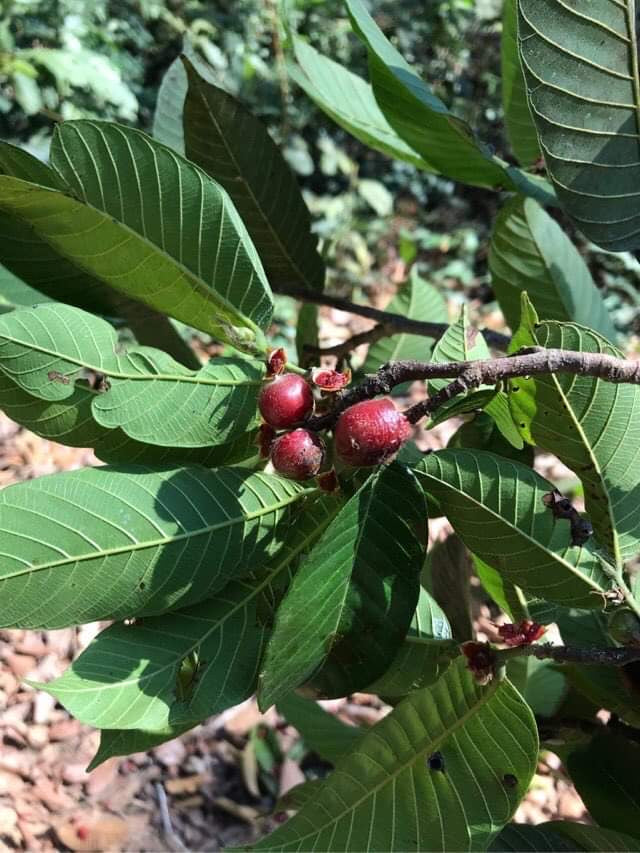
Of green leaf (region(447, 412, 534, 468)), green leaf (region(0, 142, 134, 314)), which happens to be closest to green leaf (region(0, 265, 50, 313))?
green leaf (region(0, 142, 134, 314))

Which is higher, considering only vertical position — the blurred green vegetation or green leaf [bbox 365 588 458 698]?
the blurred green vegetation

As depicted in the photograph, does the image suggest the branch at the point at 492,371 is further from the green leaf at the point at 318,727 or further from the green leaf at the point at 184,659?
the green leaf at the point at 318,727

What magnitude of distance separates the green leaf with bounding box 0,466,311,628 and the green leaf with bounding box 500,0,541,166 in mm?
615

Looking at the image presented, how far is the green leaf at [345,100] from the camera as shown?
101 centimetres

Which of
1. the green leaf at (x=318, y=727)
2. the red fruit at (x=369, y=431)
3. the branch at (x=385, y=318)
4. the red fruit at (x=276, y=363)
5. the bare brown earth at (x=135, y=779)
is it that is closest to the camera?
the red fruit at (x=369, y=431)

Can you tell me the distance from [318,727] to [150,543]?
0.70 metres

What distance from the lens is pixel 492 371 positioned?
583 millimetres

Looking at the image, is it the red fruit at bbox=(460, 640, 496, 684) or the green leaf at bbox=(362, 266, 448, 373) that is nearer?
the red fruit at bbox=(460, 640, 496, 684)

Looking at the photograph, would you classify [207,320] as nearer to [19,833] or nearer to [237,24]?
[19,833]

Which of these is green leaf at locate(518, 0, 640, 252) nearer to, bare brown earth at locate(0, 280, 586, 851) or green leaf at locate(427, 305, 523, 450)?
green leaf at locate(427, 305, 523, 450)

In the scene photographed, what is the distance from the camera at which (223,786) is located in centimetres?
187

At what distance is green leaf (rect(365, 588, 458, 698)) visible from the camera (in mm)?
795

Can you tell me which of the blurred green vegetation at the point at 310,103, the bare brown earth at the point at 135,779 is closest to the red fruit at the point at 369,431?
the bare brown earth at the point at 135,779

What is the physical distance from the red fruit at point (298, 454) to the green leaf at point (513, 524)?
0.10 m
